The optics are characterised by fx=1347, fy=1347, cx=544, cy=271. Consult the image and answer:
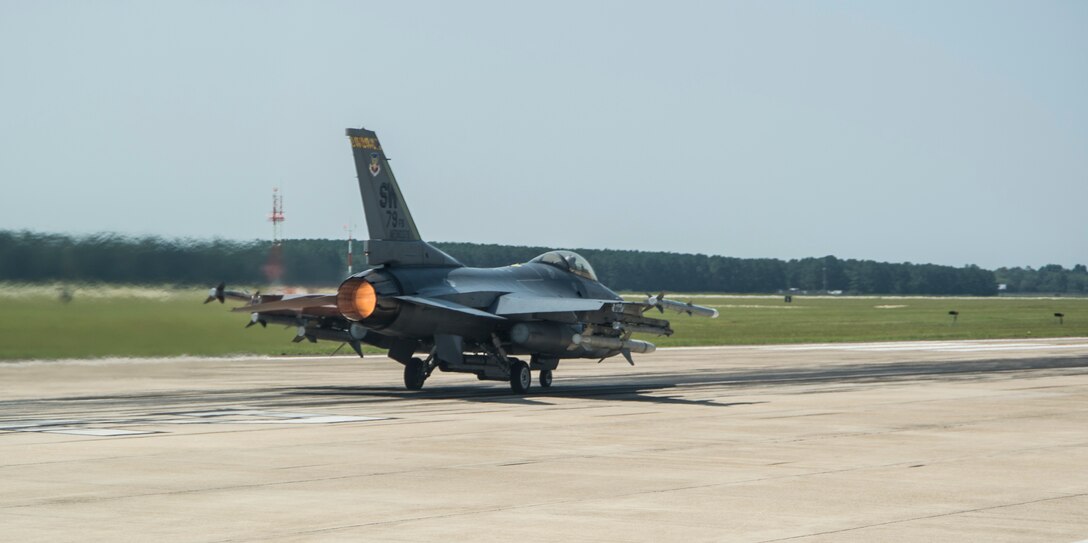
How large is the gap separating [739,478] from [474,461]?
381 cm

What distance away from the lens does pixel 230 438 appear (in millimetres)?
21094

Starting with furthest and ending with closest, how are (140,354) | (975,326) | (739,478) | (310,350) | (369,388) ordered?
(975,326)
(310,350)
(140,354)
(369,388)
(739,478)

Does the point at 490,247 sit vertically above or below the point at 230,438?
above

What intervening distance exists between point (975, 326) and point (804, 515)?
261 feet

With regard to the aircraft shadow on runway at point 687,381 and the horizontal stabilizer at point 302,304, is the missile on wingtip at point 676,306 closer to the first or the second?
the aircraft shadow on runway at point 687,381

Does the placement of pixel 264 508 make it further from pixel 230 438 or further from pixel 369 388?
pixel 369 388

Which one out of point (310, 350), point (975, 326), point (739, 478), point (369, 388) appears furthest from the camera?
point (975, 326)

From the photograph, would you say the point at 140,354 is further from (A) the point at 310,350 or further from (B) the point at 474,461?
(B) the point at 474,461

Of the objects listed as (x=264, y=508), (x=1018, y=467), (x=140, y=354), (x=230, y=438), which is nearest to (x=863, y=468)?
(x=1018, y=467)

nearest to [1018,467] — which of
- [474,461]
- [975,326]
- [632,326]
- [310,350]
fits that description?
[474,461]

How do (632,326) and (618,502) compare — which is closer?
(618,502)

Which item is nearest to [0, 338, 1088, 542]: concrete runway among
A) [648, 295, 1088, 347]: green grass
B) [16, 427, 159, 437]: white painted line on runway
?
[16, 427, 159, 437]: white painted line on runway

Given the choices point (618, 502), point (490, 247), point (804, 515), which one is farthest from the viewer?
point (490, 247)

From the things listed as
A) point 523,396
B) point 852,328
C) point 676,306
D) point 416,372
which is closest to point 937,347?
point 852,328
